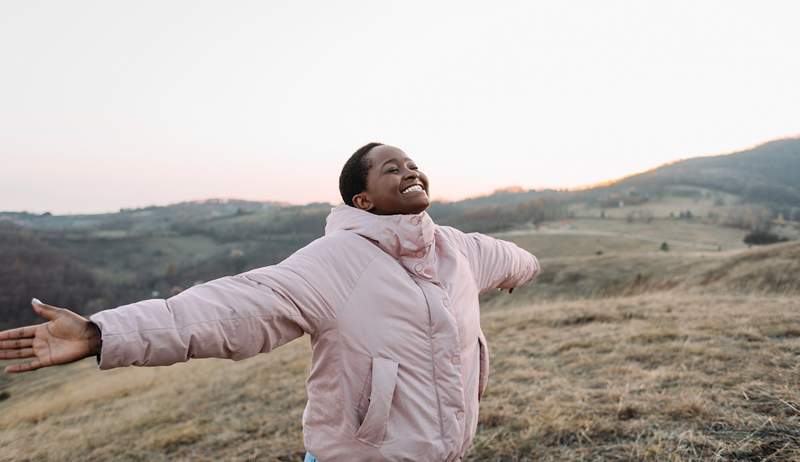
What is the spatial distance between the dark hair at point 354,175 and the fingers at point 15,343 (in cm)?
131

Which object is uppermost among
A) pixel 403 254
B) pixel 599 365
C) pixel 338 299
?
pixel 403 254

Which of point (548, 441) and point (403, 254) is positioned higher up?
point (403, 254)

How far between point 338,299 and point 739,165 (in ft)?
759

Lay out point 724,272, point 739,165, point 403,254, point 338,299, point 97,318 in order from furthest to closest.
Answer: point 739,165 → point 724,272 → point 403,254 → point 338,299 → point 97,318

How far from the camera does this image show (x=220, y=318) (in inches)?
71.4

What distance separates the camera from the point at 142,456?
19.2ft

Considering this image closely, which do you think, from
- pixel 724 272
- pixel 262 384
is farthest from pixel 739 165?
pixel 262 384

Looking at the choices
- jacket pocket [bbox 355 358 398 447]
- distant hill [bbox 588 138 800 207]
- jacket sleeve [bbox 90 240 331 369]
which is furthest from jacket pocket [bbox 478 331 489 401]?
distant hill [bbox 588 138 800 207]

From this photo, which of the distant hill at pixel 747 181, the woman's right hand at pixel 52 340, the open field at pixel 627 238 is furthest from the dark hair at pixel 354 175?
the distant hill at pixel 747 181

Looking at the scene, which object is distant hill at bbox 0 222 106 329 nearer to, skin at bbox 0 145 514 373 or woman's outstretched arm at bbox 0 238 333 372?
skin at bbox 0 145 514 373

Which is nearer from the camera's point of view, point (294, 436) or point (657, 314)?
point (294, 436)

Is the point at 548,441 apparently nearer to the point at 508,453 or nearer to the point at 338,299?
the point at 508,453

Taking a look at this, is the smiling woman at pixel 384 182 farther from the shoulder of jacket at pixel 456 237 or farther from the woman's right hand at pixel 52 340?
the woman's right hand at pixel 52 340

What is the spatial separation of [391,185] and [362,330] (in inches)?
25.8
